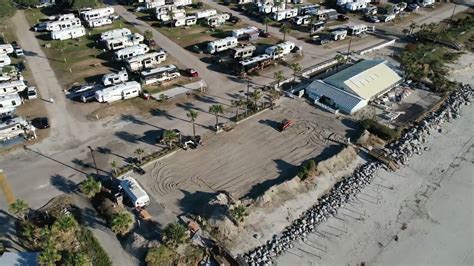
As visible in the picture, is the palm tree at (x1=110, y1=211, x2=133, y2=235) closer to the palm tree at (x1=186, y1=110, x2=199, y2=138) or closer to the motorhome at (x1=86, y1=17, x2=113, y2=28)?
the palm tree at (x1=186, y1=110, x2=199, y2=138)

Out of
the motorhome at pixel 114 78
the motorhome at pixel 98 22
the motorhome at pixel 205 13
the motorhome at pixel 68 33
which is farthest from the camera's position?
the motorhome at pixel 205 13

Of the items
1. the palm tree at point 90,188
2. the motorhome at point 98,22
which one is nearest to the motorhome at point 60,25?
the motorhome at point 98,22

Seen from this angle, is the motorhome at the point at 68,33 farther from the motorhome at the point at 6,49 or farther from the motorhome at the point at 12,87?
the motorhome at the point at 12,87

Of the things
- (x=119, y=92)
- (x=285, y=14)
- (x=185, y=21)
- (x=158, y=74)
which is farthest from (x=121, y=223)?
(x=285, y=14)

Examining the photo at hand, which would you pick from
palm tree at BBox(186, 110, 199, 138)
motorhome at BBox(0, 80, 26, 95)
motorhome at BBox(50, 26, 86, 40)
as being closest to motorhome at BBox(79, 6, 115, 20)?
motorhome at BBox(50, 26, 86, 40)

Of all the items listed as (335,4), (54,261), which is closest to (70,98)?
(54,261)

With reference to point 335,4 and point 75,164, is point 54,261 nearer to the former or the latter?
point 75,164
